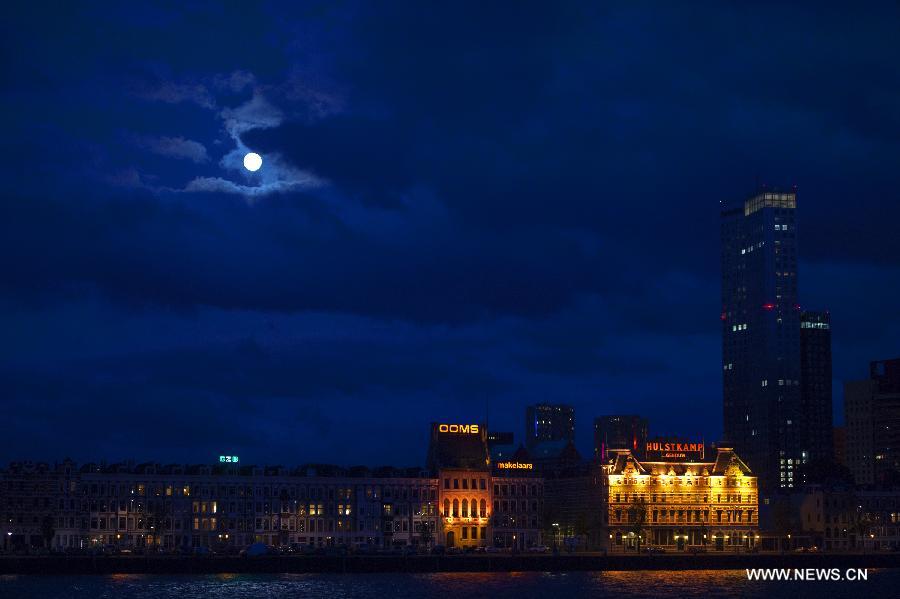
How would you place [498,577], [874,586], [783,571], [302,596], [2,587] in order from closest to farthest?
[302,596]
[2,587]
[874,586]
[498,577]
[783,571]

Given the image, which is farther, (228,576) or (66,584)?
(228,576)

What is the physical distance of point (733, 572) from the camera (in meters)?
197

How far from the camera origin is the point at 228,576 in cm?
18438

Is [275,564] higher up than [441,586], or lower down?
higher up

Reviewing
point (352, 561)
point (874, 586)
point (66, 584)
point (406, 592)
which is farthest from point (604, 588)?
point (66, 584)

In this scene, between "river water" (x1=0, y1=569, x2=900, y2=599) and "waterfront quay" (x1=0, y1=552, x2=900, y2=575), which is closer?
"river water" (x1=0, y1=569, x2=900, y2=599)

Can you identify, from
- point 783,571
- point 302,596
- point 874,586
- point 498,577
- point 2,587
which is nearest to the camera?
point 302,596

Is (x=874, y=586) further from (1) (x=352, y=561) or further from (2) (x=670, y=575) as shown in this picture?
(1) (x=352, y=561)

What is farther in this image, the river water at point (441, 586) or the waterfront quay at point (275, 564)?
the waterfront quay at point (275, 564)

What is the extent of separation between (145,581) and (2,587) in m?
20.3

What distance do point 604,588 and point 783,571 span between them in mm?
43907

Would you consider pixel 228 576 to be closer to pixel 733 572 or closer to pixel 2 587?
pixel 2 587

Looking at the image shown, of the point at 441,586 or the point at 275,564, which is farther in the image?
the point at 275,564

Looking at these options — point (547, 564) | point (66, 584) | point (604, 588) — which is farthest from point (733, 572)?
point (66, 584)
